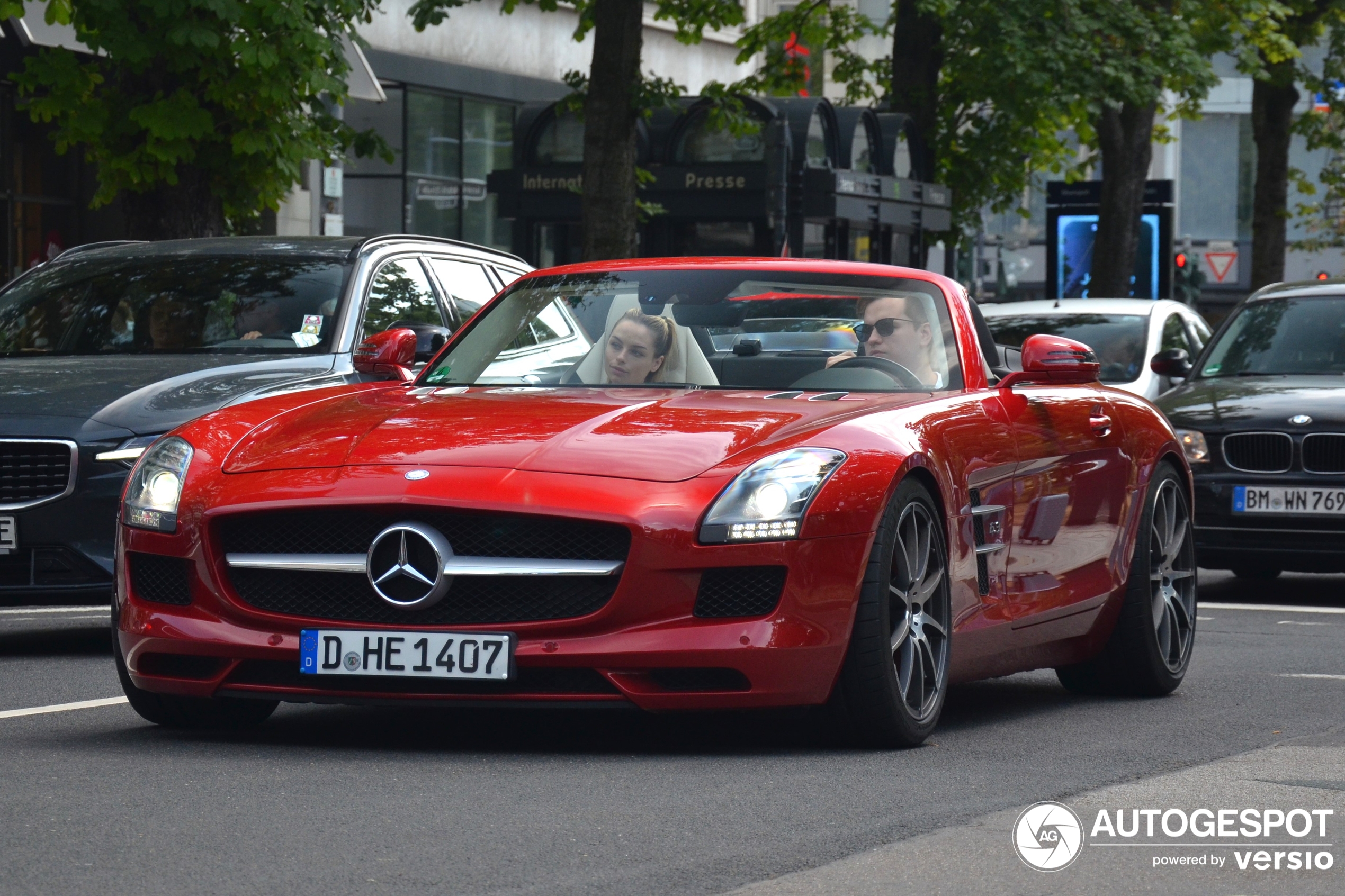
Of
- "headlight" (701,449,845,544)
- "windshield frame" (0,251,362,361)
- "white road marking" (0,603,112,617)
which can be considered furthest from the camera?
"white road marking" (0,603,112,617)

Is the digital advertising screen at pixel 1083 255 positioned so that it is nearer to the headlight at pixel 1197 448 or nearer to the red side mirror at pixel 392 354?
the headlight at pixel 1197 448

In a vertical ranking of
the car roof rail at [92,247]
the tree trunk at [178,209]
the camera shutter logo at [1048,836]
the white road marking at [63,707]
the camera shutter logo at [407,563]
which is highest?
the tree trunk at [178,209]

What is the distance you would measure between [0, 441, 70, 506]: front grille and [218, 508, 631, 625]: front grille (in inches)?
125

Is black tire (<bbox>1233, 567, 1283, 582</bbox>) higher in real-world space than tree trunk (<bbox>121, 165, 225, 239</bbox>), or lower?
lower

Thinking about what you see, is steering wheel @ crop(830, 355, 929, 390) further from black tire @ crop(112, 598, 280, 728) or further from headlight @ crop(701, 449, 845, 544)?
black tire @ crop(112, 598, 280, 728)

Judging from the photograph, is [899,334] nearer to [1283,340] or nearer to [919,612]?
[919,612]

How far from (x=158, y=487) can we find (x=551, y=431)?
1065 mm

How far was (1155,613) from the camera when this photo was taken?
827cm

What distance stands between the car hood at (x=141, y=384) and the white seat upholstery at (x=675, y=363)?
231cm

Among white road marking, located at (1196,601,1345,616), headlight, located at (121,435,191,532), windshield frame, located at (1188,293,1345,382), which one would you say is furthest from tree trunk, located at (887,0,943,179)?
headlight, located at (121,435,191,532)

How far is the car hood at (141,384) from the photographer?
9164 mm

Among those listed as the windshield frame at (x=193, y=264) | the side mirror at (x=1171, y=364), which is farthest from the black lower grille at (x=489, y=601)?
the side mirror at (x=1171, y=364)

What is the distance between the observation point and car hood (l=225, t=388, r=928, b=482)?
6.20 metres

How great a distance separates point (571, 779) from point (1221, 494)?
304 inches
